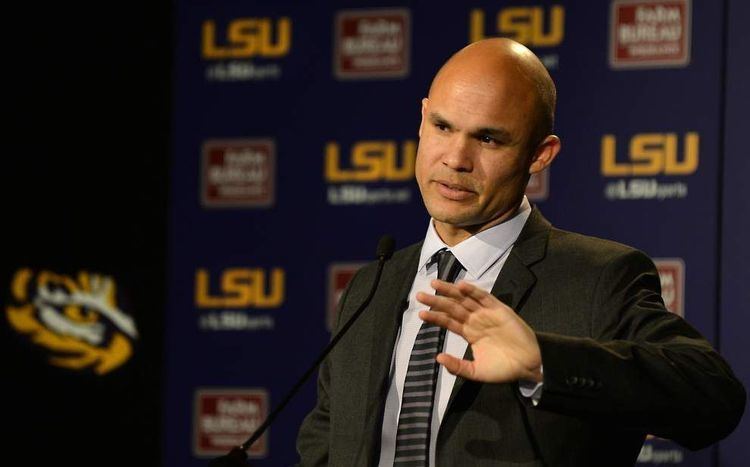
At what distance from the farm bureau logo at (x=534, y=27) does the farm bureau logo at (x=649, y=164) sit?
1.09ft

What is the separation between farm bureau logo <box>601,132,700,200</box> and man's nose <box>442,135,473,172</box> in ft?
5.19

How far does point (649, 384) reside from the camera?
166cm

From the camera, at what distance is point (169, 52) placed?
4.11m

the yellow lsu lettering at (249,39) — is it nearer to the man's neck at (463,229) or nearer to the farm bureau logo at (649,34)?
the farm bureau logo at (649,34)

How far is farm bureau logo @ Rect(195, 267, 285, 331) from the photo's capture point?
3.80 m

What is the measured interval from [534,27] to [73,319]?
1.86 meters

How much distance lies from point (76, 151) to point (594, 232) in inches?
72.9

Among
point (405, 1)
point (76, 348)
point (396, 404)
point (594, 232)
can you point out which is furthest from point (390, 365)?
point (76, 348)


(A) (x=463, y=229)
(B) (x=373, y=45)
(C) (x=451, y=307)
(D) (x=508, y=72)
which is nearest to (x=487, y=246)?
(A) (x=463, y=229)

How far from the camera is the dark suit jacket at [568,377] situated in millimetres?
1658

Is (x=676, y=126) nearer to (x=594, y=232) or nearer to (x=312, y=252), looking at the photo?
(x=594, y=232)

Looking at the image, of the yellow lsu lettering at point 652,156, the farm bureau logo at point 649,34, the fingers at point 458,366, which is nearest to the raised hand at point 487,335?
the fingers at point 458,366

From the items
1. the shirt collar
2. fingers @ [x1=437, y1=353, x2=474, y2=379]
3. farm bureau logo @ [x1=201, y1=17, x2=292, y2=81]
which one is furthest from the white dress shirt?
farm bureau logo @ [x1=201, y1=17, x2=292, y2=81]

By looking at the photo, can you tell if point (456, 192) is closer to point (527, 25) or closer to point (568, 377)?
point (568, 377)
